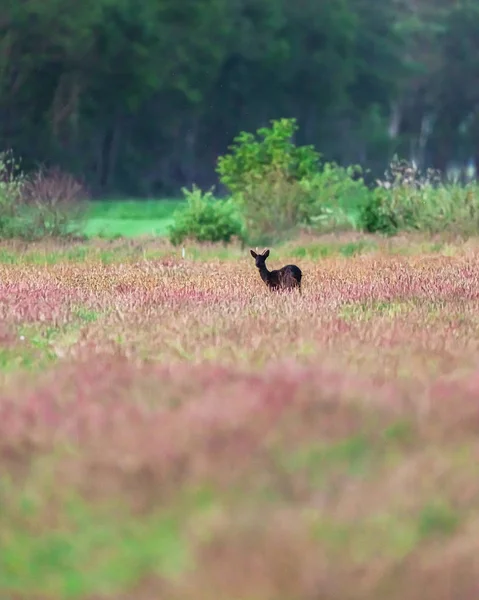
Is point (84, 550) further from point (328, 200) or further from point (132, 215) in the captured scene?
point (132, 215)

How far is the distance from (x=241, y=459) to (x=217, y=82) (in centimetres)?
6399

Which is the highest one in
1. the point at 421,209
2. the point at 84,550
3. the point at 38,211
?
the point at 421,209

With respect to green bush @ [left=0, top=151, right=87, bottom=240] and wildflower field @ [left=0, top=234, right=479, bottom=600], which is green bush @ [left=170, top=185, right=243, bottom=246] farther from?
wildflower field @ [left=0, top=234, right=479, bottom=600]

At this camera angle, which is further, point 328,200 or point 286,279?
point 328,200

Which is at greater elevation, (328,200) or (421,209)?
(328,200)

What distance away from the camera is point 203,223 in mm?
27156

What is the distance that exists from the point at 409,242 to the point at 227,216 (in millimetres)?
4583

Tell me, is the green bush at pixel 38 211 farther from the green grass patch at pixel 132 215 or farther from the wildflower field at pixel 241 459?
the wildflower field at pixel 241 459

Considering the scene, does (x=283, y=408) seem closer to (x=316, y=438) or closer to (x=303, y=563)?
(x=316, y=438)

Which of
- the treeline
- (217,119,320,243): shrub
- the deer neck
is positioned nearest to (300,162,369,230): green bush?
(217,119,320,243): shrub

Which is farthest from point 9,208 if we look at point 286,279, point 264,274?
point 286,279

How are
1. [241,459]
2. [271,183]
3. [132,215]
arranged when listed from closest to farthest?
[241,459]
[271,183]
[132,215]

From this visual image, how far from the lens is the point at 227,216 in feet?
89.5

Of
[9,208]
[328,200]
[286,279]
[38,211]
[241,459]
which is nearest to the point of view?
[241,459]
